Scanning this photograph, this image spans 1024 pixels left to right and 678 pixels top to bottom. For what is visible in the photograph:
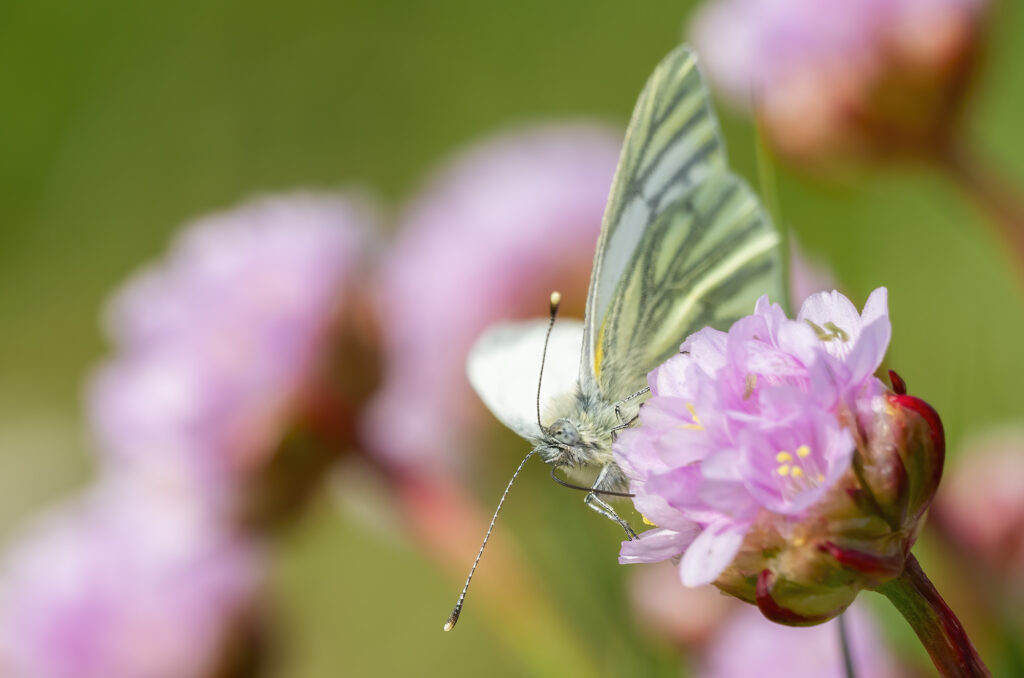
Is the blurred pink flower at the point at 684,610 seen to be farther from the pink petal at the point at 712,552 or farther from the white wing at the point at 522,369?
the pink petal at the point at 712,552

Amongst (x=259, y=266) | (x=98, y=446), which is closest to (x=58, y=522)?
(x=98, y=446)

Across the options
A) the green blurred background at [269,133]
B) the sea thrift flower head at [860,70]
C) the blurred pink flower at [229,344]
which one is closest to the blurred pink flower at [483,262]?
the blurred pink flower at [229,344]

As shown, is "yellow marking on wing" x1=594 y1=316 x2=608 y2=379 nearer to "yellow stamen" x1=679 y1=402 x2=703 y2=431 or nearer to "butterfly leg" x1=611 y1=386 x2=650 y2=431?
"butterfly leg" x1=611 y1=386 x2=650 y2=431

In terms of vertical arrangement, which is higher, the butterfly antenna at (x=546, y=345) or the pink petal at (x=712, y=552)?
the pink petal at (x=712, y=552)

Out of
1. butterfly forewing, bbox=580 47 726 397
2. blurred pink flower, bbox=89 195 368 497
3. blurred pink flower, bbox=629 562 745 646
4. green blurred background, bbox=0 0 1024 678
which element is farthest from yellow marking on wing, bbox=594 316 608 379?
green blurred background, bbox=0 0 1024 678

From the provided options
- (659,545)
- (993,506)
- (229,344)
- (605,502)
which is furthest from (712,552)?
(229,344)

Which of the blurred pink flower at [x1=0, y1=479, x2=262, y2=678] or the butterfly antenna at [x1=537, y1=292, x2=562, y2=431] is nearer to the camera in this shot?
the butterfly antenna at [x1=537, y1=292, x2=562, y2=431]
